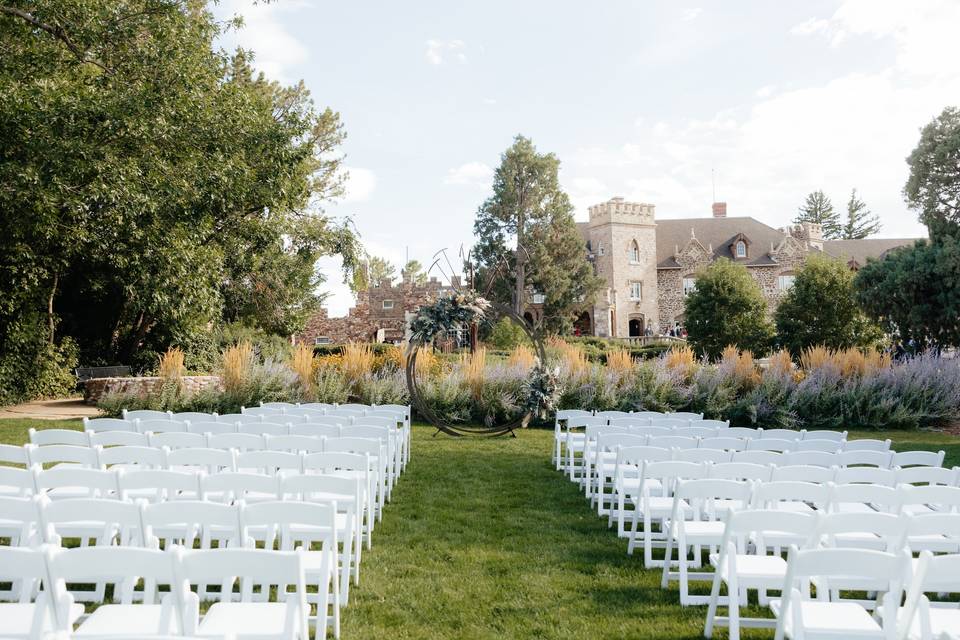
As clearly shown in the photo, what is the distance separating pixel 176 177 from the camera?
12.9m

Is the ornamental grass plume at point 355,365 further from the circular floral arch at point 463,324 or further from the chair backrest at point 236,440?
the chair backrest at point 236,440

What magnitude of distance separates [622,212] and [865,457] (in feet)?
154

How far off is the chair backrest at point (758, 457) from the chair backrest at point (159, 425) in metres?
5.17

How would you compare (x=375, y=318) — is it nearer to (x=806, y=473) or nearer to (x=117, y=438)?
(x=117, y=438)

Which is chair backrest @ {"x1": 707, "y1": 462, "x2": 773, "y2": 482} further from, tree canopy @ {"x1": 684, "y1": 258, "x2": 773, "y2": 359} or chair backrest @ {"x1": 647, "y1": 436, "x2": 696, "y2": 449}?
tree canopy @ {"x1": 684, "y1": 258, "x2": 773, "y2": 359}

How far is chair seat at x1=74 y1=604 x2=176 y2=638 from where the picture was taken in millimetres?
2975

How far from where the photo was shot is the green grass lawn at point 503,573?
427 centimetres

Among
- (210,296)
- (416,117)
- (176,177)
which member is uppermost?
(416,117)

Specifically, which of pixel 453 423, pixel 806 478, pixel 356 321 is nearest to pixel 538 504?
pixel 806 478

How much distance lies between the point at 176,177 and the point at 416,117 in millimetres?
4647

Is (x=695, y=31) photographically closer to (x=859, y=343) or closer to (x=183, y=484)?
(x=183, y=484)

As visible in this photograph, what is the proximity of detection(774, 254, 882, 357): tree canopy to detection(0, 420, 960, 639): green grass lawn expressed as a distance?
83.1ft

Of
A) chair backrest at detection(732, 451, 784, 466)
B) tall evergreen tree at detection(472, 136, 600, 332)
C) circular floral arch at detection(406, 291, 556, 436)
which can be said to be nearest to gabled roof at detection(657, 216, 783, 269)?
tall evergreen tree at detection(472, 136, 600, 332)

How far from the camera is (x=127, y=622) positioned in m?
3.14
